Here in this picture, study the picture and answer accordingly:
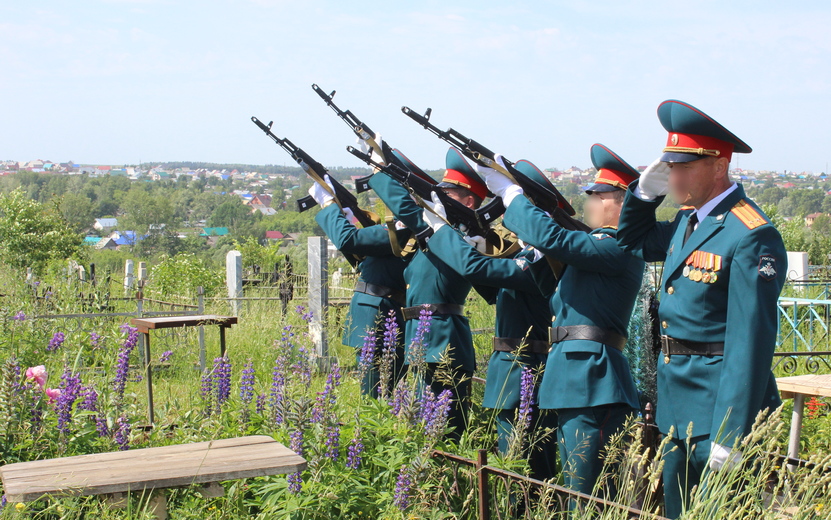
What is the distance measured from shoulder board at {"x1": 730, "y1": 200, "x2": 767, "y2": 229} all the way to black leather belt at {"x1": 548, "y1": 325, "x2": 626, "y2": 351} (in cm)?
94

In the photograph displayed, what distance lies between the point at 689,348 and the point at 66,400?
110 inches

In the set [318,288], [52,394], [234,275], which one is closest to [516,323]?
[52,394]

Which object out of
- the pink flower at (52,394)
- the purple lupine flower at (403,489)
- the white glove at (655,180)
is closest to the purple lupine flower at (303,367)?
the purple lupine flower at (403,489)

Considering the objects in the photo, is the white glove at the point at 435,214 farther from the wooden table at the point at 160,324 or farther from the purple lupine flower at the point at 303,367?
the wooden table at the point at 160,324

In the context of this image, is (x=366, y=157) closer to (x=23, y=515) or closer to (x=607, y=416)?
(x=607, y=416)

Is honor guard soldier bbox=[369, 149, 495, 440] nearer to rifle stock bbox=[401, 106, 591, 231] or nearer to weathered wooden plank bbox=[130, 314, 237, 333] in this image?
rifle stock bbox=[401, 106, 591, 231]

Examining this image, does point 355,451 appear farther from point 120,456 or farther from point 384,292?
point 384,292

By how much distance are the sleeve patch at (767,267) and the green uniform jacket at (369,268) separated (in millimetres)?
2971

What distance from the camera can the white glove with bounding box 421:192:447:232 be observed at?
4.71m

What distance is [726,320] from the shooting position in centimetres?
291

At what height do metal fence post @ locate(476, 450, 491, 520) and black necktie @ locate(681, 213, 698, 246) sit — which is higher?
black necktie @ locate(681, 213, 698, 246)

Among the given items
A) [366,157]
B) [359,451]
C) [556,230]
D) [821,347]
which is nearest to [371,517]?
[359,451]

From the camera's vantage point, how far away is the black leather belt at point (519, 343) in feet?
14.1

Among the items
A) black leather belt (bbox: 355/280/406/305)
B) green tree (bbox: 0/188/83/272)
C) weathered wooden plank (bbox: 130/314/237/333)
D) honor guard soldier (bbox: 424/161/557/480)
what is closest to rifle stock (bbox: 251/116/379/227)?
black leather belt (bbox: 355/280/406/305)
